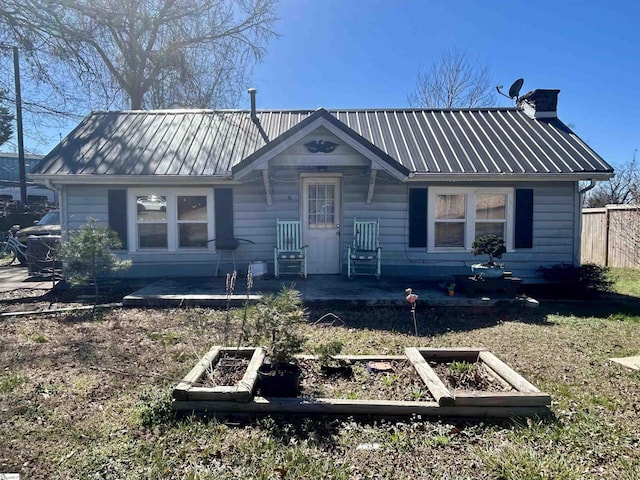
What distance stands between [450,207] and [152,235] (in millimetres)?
6271

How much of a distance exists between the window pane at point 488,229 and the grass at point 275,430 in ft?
12.8

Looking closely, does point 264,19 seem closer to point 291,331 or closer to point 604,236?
point 604,236

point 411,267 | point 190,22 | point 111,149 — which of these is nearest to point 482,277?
point 411,267

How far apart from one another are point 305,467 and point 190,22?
18.1 metres

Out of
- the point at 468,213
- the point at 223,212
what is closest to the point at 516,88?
the point at 468,213

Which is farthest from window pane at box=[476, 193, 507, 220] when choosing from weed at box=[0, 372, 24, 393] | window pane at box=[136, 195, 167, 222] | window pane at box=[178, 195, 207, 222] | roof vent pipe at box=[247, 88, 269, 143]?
weed at box=[0, 372, 24, 393]

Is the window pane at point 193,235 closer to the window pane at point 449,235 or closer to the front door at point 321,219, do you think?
the front door at point 321,219

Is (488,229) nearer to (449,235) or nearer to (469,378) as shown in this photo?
(449,235)

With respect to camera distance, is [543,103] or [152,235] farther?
[543,103]

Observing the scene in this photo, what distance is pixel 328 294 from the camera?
6613 millimetres

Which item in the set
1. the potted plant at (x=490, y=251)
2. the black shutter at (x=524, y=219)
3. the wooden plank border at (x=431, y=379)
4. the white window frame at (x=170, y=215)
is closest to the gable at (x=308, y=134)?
the white window frame at (x=170, y=215)

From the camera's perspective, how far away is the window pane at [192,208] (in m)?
8.53

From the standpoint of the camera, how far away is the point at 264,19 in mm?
16406

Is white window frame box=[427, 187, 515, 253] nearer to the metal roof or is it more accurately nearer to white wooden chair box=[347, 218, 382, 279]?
the metal roof
